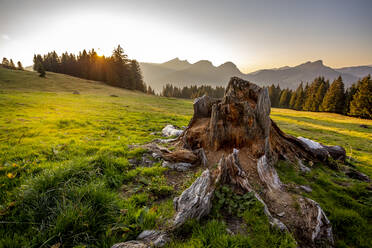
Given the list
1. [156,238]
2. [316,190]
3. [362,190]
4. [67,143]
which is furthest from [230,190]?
[67,143]

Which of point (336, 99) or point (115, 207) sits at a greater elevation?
point (336, 99)

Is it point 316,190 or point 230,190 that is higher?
point 230,190

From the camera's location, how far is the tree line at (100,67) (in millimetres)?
67625

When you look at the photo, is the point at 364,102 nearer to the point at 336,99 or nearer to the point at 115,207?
the point at 336,99

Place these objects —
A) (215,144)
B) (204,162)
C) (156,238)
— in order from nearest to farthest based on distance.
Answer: (156,238)
(204,162)
(215,144)

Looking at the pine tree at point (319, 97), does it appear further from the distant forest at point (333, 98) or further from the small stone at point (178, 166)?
the small stone at point (178, 166)

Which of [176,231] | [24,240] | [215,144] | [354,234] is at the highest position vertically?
[215,144]

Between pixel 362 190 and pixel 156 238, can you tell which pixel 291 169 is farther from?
pixel 156 238

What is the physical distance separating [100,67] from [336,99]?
101m

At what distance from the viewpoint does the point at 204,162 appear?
5.50 metres

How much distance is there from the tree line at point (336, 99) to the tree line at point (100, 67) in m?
79.8

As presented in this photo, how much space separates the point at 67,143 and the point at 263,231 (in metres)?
8.67

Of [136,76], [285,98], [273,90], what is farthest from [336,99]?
[136,76]

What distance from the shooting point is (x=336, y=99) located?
54031 millimetres
